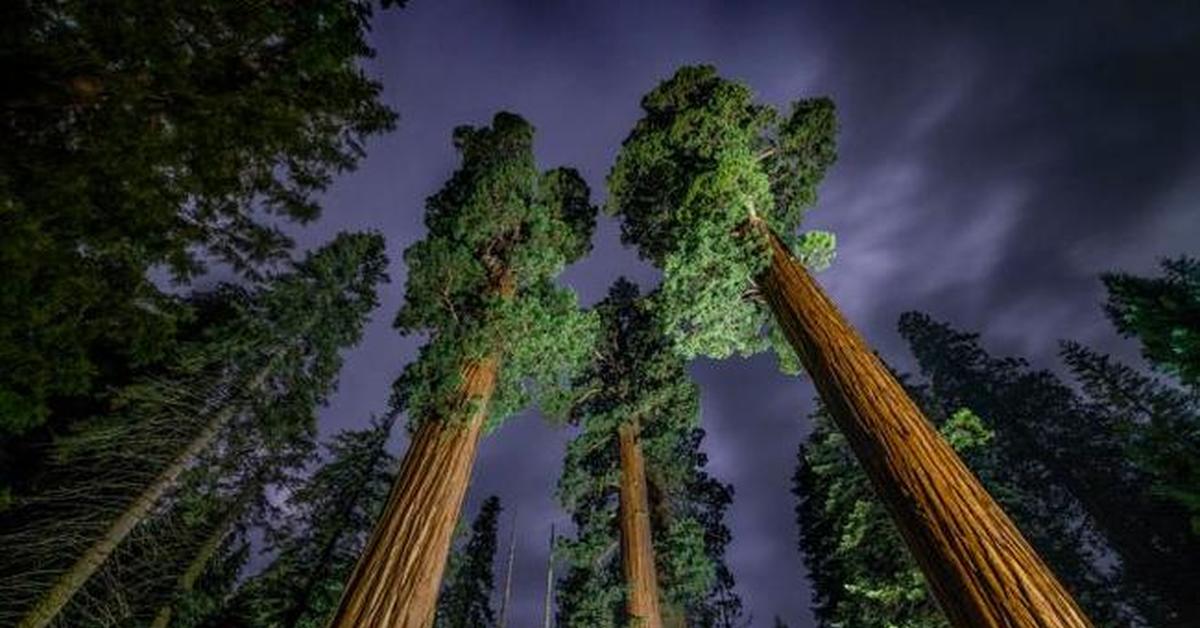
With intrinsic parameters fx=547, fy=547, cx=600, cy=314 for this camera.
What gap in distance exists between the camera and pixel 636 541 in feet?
37.1

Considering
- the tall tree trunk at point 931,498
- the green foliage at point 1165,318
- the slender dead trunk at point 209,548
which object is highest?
the green foliage at point 1165,318

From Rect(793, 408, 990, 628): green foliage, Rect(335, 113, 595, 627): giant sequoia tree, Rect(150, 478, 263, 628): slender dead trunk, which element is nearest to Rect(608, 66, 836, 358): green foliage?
Rect(335, 113, 595, 627): giant sequoia tree

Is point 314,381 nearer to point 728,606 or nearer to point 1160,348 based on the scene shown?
point 728,606

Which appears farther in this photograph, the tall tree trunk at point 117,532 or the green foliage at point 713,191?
the tall tree trunk at point 117,532

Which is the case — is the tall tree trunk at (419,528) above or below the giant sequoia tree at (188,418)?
below

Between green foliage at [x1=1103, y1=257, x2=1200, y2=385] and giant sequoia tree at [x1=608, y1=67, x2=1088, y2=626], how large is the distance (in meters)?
11.2

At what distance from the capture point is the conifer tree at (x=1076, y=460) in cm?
1981

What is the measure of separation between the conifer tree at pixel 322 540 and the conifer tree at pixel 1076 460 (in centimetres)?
2321

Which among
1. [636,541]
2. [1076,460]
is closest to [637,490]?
[636,541]

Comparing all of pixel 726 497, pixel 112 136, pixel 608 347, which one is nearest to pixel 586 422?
pixel 608 347

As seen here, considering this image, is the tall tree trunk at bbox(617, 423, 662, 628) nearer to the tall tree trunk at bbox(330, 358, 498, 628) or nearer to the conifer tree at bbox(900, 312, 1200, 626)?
the tall tree trunk at bbox(330, 358, 498, 628)

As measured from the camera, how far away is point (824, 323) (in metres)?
6.06

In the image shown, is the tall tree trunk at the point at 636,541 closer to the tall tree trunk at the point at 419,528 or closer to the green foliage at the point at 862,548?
the green foliage at the point at 862,548

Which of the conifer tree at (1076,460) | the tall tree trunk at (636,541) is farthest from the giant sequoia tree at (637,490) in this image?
the conifer tree at (1076,460)
